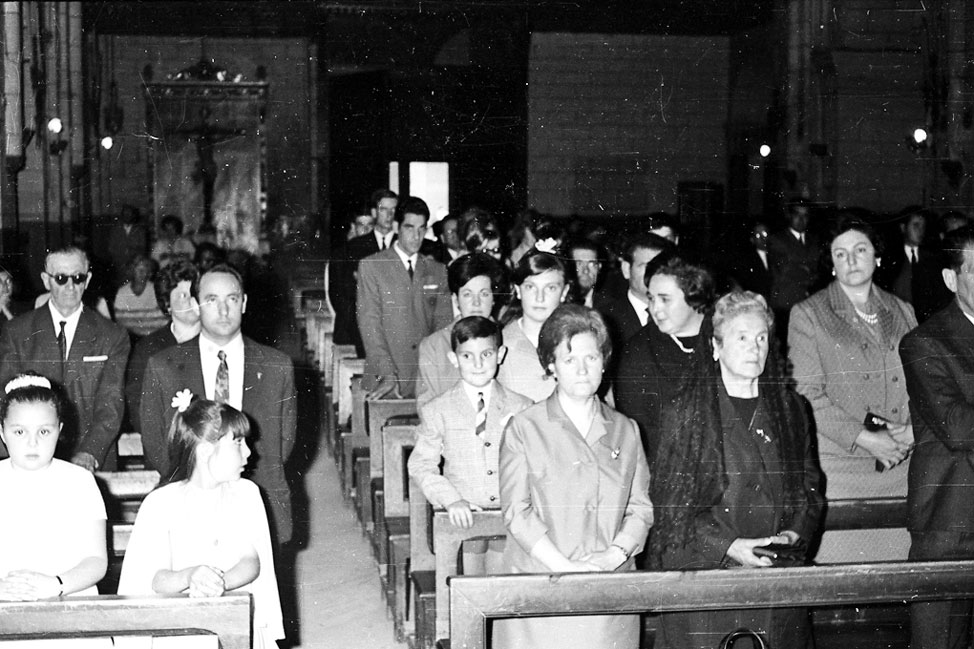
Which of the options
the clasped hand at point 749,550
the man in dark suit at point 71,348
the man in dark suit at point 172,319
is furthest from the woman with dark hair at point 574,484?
the man in dark suit at point 71,348

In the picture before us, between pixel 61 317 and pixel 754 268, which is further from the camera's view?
pixel 754 268

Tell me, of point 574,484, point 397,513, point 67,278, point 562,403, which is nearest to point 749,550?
point 574,484

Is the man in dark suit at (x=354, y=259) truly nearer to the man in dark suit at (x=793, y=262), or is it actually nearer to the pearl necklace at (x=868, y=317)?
the man in dark suit at (x=793, y=262)

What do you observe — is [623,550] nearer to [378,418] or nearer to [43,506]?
[43,506]

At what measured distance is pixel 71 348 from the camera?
14.4 ft

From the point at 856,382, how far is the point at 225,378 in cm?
236

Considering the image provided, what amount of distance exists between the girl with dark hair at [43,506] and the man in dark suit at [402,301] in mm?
2566

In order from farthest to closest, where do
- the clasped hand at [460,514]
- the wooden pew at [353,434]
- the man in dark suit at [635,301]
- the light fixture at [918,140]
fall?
1. the light fixture at [918,140]
2. the wooden pew at [353,434]
3. the man in dark suit at [635,301]
4. the clasped hand at [460,514]

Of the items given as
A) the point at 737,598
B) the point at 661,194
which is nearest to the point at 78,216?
the point at 661,194

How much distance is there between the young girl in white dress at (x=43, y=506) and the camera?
296 cm

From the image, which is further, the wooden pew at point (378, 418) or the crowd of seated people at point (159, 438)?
the wooden pew at point (378, 418)

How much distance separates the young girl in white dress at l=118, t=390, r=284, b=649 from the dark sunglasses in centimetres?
172

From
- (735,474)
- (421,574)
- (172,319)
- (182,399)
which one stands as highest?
(172,319)

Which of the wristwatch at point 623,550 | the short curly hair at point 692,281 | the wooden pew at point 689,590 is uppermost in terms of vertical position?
the short curly hair at point 692,281
